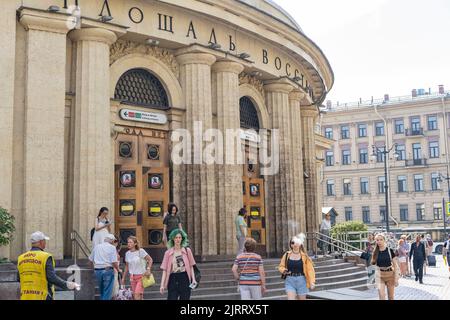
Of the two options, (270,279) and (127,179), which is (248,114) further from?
(270,279)

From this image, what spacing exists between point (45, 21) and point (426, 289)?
44.5ft

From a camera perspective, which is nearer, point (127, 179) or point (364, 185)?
point (127, 179)

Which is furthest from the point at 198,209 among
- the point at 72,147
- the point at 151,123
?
the point at 72,147

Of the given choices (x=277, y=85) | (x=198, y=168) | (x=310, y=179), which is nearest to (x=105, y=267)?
(x=198, y=168)

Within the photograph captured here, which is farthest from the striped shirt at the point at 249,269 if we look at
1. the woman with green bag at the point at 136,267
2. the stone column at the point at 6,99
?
the stone column at the point at 6,99

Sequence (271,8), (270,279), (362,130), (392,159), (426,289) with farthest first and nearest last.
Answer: (362,130) → (392,159) → (271,8) → (426,289) → (270,279)

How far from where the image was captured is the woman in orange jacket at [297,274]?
10.1 meters

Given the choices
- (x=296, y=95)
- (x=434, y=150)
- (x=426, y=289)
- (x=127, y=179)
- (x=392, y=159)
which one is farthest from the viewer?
(x=392, y=159)

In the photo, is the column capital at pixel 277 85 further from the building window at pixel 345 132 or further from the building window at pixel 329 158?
the building window at pixel 329 158

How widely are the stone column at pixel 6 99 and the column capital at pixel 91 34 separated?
1.68m

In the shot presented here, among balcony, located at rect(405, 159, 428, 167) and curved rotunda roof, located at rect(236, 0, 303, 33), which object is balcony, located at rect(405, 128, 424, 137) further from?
curved rotunda roof, located at rect(236, 0, 303, 33)

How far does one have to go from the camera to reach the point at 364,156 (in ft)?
233

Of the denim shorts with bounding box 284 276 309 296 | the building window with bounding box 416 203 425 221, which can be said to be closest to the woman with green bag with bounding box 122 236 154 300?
the denim shorts with bounding box 284 276 309 296

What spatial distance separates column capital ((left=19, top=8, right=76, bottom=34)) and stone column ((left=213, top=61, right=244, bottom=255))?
550cm
